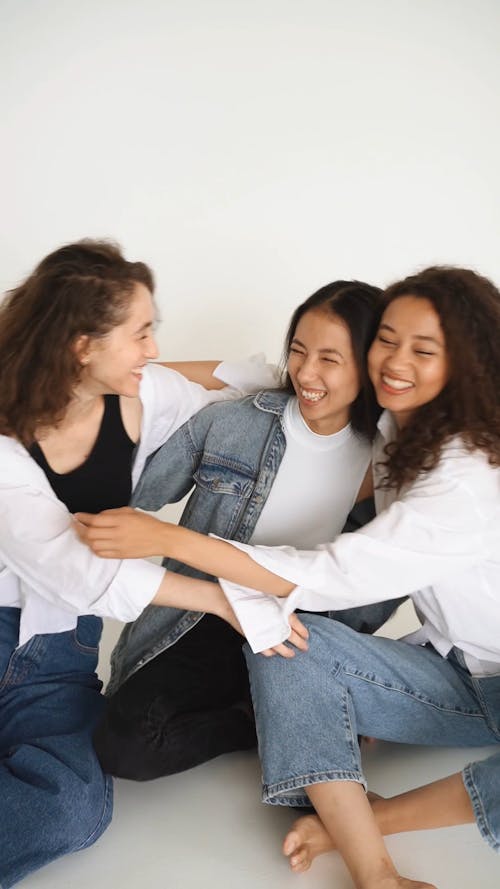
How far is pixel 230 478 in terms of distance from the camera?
6.97 ft

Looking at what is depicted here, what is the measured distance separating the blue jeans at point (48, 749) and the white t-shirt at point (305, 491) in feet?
1.50

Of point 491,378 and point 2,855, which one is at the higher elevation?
point 491,378

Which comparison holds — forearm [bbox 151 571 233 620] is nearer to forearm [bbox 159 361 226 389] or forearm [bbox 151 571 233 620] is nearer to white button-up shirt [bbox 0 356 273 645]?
white button-up shirt [bbox 0 356 273 645]

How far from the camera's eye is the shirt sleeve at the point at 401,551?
1731 mm

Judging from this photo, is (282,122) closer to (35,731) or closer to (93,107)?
(93,107)

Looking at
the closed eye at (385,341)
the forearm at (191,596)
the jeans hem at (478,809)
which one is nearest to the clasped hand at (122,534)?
the forearm at (191,596)

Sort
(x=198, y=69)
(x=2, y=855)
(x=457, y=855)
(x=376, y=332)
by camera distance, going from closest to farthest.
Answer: (x=2, y=855) → (x=457, y=855) → (x=376, y=332) → (x=198, y=69)

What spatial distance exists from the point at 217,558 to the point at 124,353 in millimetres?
455

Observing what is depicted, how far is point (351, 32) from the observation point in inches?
114

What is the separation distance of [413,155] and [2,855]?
233 centimetres

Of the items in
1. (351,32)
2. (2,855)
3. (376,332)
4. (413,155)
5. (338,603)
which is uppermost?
(351,32)

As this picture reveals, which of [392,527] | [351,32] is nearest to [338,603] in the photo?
[392,527]

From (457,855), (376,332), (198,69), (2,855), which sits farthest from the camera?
(198,69)

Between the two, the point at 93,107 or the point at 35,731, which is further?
the point at 93,107
